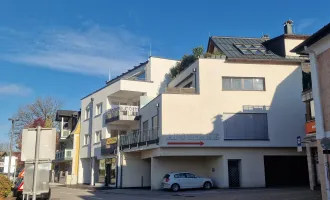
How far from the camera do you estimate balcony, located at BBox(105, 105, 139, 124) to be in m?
32.9

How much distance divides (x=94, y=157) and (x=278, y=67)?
2142 centimetres

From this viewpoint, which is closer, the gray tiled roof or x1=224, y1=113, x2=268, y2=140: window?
x1=224, y1=113, x2=268, y2=140: window

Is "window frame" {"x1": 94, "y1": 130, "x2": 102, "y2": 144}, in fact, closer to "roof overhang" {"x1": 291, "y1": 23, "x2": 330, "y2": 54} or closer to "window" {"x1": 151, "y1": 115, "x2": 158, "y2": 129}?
"window" {"x1": 151, "y1": 115, "x2": 158, "y2": 129}

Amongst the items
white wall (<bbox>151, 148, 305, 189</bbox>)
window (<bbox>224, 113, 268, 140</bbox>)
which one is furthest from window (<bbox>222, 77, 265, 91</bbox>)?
white wall (<bbox>151, 148, 305, 189</bbox>)

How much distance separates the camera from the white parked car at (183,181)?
987 inches

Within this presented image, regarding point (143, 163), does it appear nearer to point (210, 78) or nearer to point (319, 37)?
point (210, 78)

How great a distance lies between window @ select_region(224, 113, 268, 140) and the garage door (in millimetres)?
2784

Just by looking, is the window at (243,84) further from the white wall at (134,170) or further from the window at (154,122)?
the white wall at (134,170)

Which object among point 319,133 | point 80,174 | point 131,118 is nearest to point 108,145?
point 131,118

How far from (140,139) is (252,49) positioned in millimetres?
12359

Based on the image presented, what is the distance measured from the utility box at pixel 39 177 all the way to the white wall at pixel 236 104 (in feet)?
58.3

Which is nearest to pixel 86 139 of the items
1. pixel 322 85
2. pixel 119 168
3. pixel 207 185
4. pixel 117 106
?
pixel 117 106

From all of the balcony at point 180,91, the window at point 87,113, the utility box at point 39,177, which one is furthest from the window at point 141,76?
the utility box at point 39,177

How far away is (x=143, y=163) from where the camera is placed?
32375 millimetres
